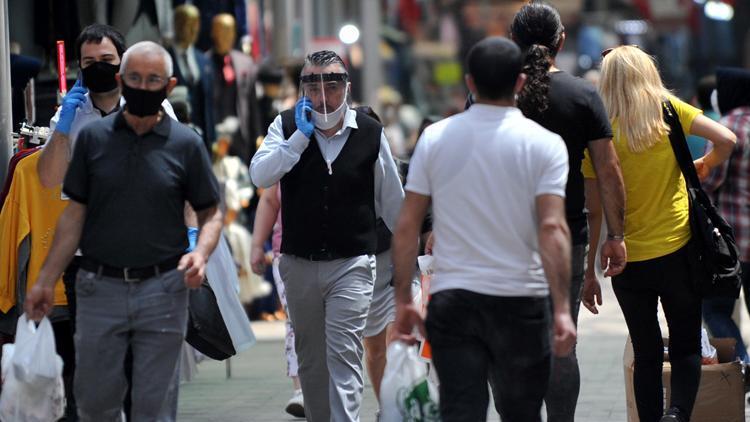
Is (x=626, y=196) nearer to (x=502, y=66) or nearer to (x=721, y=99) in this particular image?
(x=502, y=66)

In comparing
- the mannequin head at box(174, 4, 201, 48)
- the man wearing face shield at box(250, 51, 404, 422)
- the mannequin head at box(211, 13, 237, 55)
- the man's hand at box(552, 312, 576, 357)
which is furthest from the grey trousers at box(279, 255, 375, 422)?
the mannequin head at box(211, 13, 237, 55)

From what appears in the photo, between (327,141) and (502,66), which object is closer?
(502,66)

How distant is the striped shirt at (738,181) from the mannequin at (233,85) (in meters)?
4.87

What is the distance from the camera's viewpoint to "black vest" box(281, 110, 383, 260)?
745cm

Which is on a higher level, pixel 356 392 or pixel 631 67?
pixel 631 67

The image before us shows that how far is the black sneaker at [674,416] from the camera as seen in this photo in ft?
24.1

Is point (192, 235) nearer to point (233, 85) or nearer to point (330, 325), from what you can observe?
point (330, 325)

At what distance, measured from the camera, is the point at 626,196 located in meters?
7.39

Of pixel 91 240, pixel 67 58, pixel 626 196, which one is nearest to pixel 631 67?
pixel 626 196

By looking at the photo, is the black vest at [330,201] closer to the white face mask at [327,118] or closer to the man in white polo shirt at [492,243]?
the white face mask at [327,118]

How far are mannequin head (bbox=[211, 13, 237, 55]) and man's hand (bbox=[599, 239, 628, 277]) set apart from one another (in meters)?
7.01

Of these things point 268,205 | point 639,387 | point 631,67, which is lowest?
point 639,387

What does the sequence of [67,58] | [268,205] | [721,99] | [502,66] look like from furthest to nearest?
[67,58], [721,99], [268,205], [502,66]

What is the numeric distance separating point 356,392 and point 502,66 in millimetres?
2188
